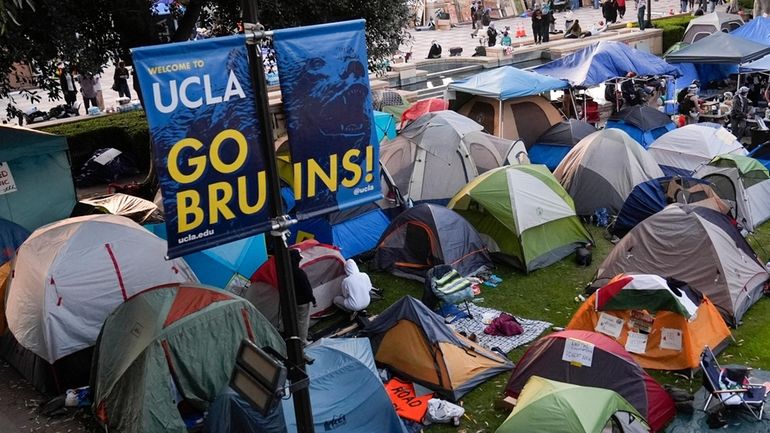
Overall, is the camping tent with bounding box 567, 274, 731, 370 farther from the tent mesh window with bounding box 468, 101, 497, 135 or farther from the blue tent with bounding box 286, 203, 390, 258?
the tent mesh window with bounding box 468, 101, 497, 135

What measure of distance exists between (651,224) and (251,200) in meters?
7.31

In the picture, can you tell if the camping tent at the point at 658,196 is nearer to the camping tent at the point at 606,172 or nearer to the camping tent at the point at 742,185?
the camping tent at the point at 742,185

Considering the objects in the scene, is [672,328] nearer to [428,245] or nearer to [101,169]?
[428,245]

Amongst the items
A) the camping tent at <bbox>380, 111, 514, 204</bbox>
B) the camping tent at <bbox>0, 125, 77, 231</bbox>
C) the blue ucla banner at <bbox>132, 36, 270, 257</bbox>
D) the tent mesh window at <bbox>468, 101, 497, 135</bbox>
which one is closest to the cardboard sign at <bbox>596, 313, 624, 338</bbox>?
the camping tent at <bbox>380, 111, 514, 204</bbox>

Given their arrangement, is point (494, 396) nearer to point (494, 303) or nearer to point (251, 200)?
point (494, 303)

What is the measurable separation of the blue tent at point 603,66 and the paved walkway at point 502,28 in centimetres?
1228

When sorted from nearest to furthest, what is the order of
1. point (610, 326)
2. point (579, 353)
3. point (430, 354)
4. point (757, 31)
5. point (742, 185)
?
point (579, 353) < point (430, 354) < point (610, 326) < point (742, 185) < point (757, 31)

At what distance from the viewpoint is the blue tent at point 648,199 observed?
41.8ft

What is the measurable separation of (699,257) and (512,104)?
24.8 feet

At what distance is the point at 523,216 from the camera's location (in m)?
12.1

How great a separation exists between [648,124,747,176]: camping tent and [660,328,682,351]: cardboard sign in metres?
6.31

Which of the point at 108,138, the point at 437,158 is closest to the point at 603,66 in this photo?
the point at 437,158

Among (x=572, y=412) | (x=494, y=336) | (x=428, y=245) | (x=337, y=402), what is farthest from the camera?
(x=428, y=245)

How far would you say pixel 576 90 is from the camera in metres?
20.4
